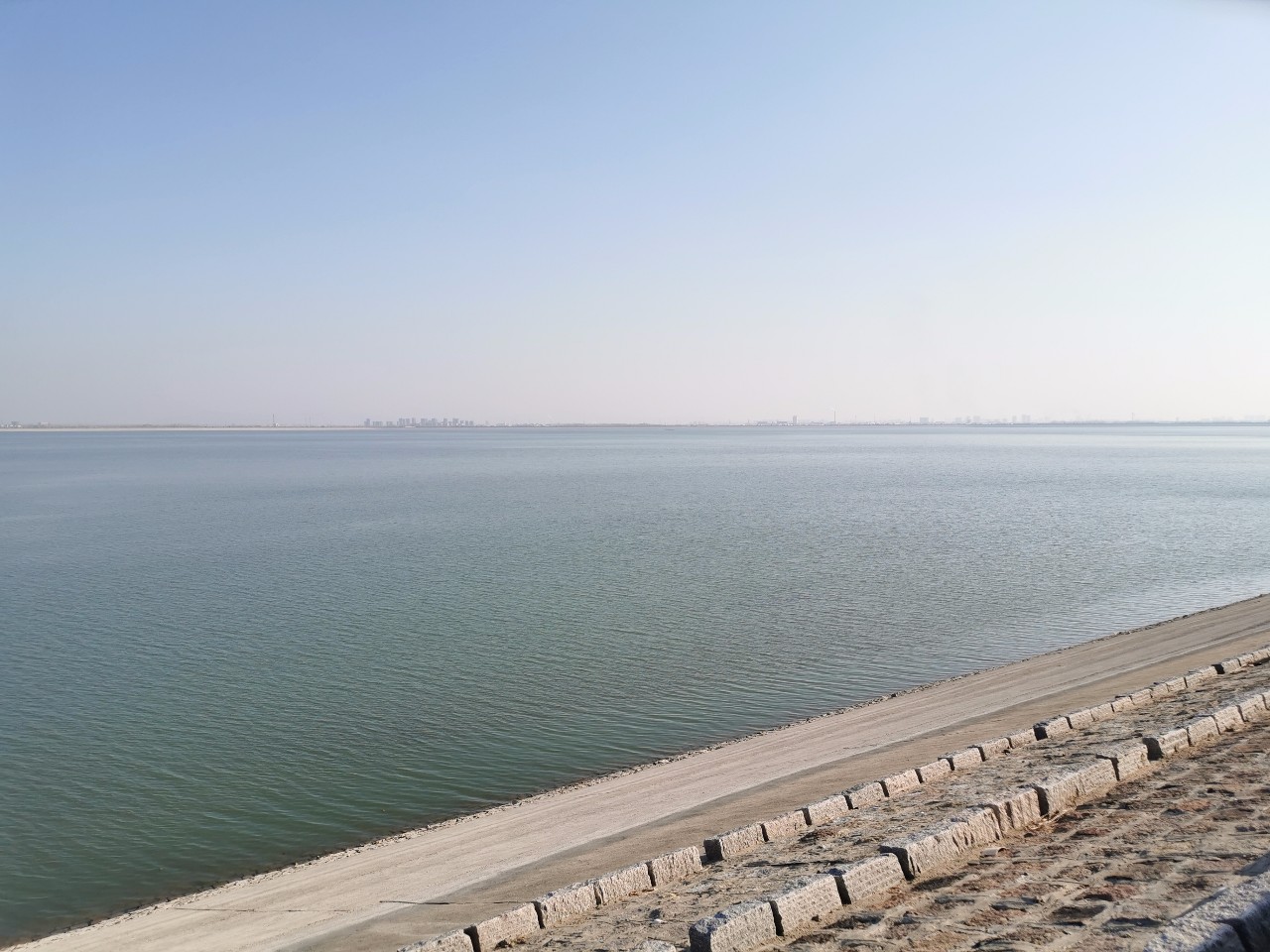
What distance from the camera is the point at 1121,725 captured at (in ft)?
43.0

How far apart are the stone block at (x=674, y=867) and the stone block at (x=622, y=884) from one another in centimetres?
8

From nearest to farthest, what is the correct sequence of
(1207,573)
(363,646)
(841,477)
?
(363,646)
(1207,573)
(841,477)

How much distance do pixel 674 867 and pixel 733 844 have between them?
758 millimetres

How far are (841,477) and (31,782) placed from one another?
9807cm

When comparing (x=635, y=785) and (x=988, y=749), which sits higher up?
(x=988, y=749)

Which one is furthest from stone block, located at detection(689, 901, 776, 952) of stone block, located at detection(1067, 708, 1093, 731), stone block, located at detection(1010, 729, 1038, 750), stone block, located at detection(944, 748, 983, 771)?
stone block, located at detection(1067, 708, 1093, 731)

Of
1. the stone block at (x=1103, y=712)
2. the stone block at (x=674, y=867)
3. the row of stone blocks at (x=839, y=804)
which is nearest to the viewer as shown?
the stone block at (x=674, y=867)

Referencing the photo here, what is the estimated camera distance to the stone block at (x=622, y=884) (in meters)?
8.50

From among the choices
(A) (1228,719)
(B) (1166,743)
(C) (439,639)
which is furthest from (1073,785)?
(C) (439,639)

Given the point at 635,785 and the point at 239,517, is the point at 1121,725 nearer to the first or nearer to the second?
the point at 635,785

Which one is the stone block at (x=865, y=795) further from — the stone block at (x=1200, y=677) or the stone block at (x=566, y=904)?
the stone block at (x=1200, y=677)

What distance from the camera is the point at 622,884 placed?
28.5 feet

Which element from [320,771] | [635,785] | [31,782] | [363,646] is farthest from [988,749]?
[363,646]

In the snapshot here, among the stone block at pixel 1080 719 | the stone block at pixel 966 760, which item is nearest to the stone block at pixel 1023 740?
the stone block at pixel 966 760
